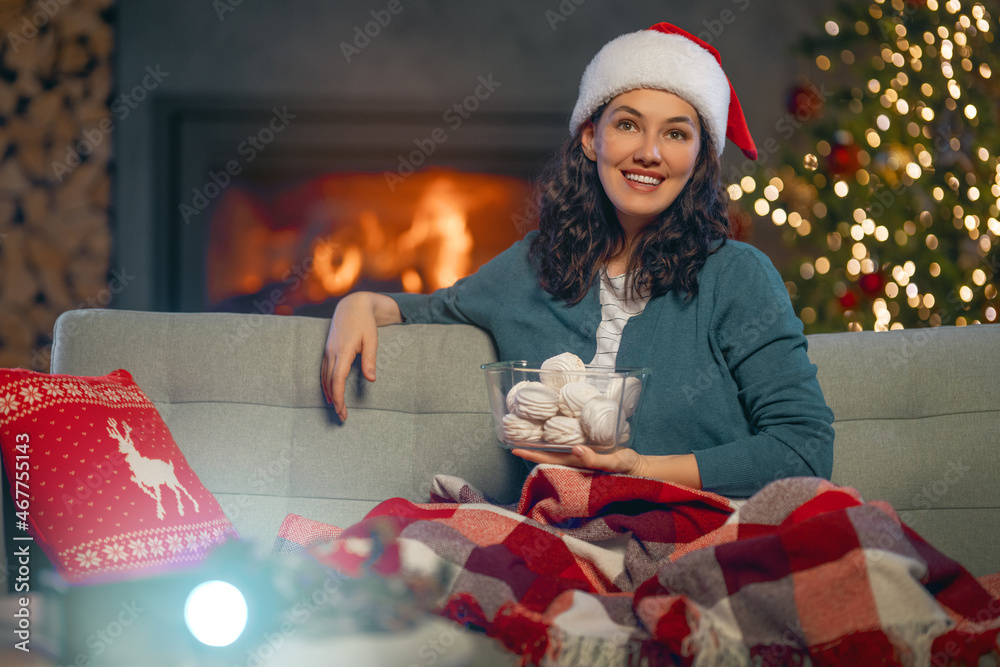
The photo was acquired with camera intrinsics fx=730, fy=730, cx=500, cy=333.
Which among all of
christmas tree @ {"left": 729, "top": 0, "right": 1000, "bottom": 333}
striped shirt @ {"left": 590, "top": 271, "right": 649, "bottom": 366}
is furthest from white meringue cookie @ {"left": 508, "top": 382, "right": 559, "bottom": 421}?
christmas tree @ {"left": 729, "top": 0, "right": 1000, "bottom": 333}

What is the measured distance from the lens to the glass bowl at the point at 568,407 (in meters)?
0.89

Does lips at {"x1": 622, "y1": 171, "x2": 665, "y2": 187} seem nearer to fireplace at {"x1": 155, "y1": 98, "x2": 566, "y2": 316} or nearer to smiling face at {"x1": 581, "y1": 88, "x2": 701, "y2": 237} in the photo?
smiling face at {"x1": 581, "y1": 88, "x2": 701, "y2": 237}

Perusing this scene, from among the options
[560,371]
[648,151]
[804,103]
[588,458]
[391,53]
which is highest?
[391,53]

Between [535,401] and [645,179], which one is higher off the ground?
[645,179]

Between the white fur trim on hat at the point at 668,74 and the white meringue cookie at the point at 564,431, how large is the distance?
0.62 m

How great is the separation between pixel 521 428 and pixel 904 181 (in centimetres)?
211

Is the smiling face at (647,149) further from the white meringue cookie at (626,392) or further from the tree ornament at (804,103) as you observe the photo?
the tree ornament at (804,103)

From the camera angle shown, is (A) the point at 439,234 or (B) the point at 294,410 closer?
(B) the point at 294,410

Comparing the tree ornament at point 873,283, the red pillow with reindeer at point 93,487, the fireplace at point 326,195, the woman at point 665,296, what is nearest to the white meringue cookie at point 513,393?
the woman at point 665,296

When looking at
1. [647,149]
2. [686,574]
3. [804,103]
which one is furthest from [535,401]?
[804,103]

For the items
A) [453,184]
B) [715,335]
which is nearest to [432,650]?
[715,335]

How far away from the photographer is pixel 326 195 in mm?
2684

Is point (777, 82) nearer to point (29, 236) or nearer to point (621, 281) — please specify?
point (621, 281)

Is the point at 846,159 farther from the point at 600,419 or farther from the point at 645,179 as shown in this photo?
the point at 600,419
